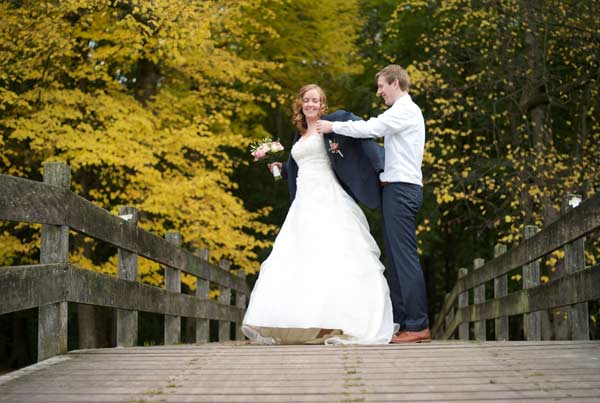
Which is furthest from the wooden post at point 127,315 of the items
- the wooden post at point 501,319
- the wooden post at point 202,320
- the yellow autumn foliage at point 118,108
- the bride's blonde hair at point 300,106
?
the yellow autumn foliage at point 118,108

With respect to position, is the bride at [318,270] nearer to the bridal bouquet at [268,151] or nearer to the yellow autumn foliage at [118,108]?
the bridal bouquet at [268,151]

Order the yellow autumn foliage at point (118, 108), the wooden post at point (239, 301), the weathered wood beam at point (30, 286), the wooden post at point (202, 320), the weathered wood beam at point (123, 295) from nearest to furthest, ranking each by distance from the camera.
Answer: the weathered wood beam at point (30, 286), the weathered wood beam at point (123, 295), the wooden post at point (202, 320), the yellow autumn foliage at point (118, 108), the wooden post at point (239, 301)

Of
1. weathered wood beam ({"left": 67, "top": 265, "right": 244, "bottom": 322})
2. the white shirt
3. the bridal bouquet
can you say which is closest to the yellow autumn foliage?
weathered wood beam ({"left": 67, "top": 265, "right": 244, "bottom": 322})

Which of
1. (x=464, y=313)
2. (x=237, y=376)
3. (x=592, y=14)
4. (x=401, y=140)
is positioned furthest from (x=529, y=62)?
(x=237, y=376)

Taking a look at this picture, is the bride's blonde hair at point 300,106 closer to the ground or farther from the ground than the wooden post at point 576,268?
farther from the ground

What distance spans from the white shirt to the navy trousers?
9 centimetres

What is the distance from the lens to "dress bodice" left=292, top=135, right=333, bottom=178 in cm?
733

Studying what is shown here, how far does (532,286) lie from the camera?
8.42 m

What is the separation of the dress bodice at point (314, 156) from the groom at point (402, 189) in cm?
43

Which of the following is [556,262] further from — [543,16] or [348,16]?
[348,16]

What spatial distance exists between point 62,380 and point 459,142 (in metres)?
15.1

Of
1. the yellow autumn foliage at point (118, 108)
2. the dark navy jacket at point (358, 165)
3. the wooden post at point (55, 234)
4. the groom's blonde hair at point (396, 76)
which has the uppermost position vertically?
the yellow autumn foliage at point (118, 108)

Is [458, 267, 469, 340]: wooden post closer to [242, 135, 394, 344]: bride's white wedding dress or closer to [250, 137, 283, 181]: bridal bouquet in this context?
[250, 137, 283, 181]: bridal bouquet

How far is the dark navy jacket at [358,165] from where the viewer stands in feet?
23.1
